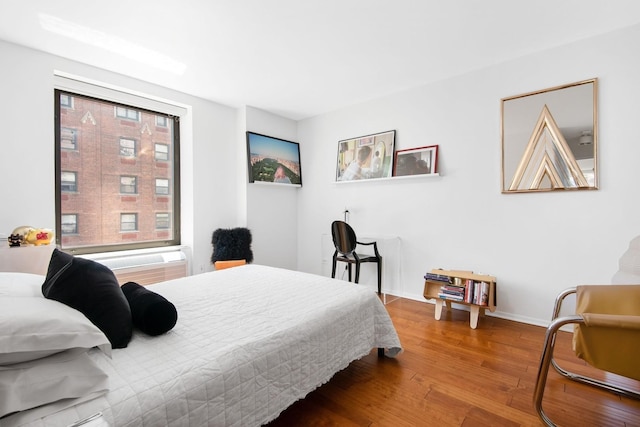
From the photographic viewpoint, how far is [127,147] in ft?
11.8

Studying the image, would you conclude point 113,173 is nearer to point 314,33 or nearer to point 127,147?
point 127,147

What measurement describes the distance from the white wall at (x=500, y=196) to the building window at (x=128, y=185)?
2.68 meters

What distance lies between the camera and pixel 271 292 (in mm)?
2076

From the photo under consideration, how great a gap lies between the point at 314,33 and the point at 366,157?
189 centimetres

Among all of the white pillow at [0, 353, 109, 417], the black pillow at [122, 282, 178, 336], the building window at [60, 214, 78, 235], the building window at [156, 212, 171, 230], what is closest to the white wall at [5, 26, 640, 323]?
the building window at [156, 212, 171, 230]

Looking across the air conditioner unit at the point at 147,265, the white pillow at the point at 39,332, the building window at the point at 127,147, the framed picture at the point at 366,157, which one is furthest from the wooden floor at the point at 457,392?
the building window at the point at 127,147

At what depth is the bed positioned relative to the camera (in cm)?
95

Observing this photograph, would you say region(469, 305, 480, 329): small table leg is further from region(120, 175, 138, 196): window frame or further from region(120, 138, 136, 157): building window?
region(120, 138, 136, 157): building window

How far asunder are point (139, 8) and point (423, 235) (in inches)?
137

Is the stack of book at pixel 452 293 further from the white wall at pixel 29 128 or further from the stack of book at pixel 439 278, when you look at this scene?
the white wall at pixel 29 128

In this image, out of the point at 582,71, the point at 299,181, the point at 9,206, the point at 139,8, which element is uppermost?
the point at 139,8

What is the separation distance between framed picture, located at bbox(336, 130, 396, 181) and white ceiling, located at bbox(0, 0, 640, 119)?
78cm

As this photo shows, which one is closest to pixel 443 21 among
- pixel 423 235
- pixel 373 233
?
pixel 423 235

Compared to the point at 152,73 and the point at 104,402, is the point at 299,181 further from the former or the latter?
the point at 104,402
